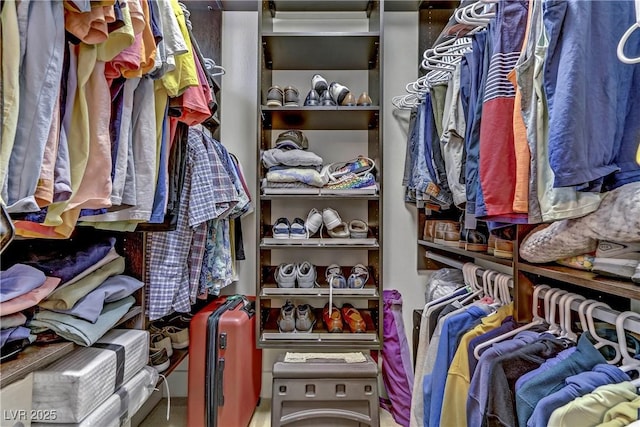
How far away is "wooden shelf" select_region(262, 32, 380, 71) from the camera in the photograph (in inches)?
75.0

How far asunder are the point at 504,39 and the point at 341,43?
1.10 metres

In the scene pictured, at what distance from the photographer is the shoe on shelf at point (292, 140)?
6.56 ft

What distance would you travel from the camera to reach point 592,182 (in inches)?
30.9

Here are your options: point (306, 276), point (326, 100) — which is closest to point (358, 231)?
point (306, 276)

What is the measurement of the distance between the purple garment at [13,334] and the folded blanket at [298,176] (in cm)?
116

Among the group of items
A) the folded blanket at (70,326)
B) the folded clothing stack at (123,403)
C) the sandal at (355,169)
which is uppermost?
the sandal at (355,169)

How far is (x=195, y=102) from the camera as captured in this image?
3.88 feet

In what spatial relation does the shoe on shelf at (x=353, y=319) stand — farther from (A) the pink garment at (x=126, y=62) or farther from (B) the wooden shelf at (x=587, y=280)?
(A) the pink garment at (x=126, y=62)

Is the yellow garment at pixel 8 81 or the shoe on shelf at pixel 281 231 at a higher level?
the yellow garment at pixel 8 81

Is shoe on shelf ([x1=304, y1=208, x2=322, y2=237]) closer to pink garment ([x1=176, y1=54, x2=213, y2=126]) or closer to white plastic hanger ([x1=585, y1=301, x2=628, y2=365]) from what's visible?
pink garment ([x1=176, y1=54, x2=213, y2=126])

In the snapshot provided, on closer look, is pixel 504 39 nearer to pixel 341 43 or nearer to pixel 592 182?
pixel 592 182

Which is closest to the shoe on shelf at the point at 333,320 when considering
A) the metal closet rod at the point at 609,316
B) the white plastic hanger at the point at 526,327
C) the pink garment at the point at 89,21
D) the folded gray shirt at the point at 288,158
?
the folded gray shirt at the point at 288,158

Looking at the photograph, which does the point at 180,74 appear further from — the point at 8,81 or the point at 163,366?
the point at 163,366

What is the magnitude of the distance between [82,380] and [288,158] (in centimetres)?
125
